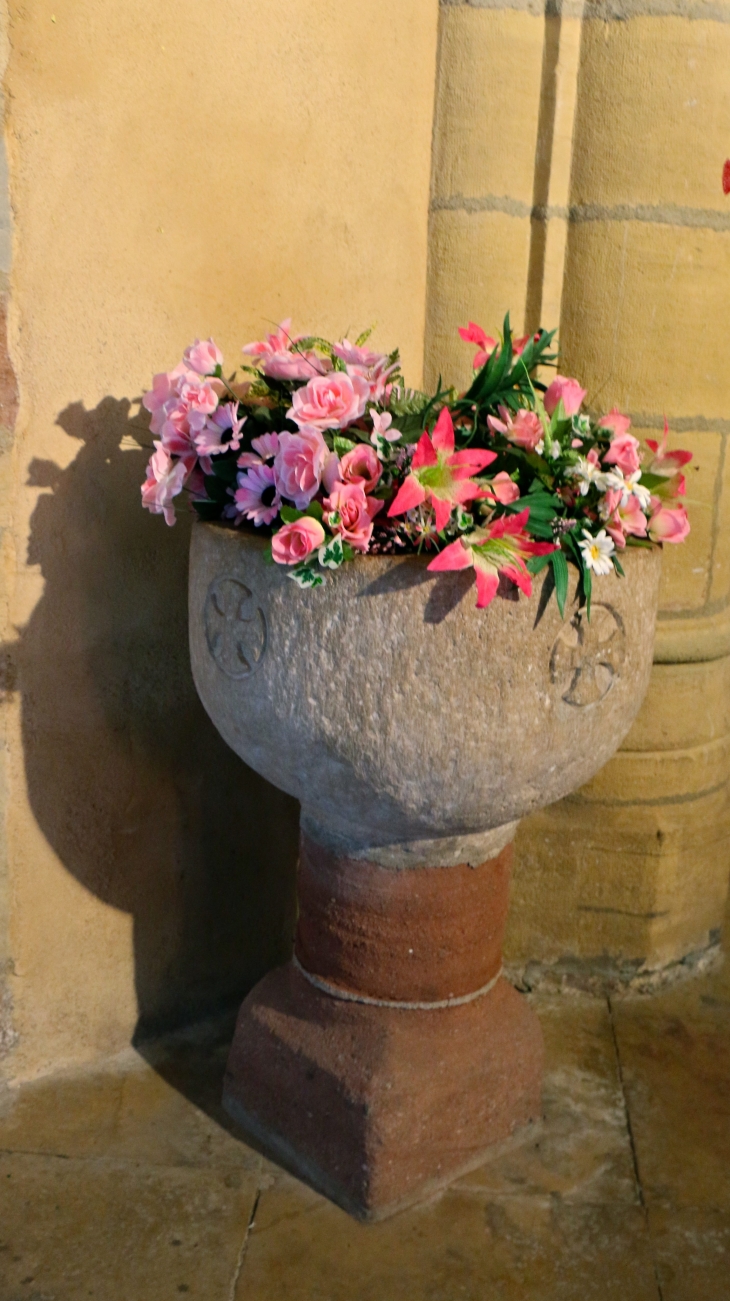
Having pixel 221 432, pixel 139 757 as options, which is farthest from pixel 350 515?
pixel 139 757

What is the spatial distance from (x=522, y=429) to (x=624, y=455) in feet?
0.54

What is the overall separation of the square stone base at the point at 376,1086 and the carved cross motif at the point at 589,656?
1.93ft

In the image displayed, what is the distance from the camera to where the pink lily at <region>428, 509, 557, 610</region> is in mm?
1380

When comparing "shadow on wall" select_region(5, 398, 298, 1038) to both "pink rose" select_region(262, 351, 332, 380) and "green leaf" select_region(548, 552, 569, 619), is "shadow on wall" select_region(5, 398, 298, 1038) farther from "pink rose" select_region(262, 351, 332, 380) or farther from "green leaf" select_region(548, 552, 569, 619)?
"green leaf" select_region(548, 552, 569, 619)

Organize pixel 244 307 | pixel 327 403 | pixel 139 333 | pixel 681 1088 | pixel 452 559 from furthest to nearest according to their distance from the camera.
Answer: pixel 681 1088 < pixel 244 307 < pixel 139 333 < pixel 327 403 < pixel 452 559

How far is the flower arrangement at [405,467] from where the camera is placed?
1425mm

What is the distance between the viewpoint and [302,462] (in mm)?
1448

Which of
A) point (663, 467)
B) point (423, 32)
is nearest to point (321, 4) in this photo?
point (423, 32)

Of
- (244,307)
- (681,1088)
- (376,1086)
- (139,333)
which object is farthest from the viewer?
(681,1088)

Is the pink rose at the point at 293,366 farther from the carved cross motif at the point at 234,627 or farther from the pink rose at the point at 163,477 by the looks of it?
the carved cross motif at the point at 234,627

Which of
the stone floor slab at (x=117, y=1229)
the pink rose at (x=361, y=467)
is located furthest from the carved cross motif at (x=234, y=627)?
the stone floor slab at (x=117, y=1229)

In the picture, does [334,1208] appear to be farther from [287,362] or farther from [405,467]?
[287,362]

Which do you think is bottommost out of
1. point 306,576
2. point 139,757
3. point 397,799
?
point 139,757

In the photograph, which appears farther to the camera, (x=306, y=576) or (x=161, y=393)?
(x=161, y=393)
